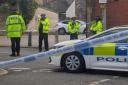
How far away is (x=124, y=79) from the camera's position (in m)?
12.0

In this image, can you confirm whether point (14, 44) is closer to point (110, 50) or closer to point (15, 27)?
point (15, 27)

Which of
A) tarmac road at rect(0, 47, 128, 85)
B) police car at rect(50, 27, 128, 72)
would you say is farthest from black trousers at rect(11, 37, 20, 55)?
police car at rect(50, 27, 128, 72)

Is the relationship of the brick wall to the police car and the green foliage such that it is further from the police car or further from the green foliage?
the green foliage

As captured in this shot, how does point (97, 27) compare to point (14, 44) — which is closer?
point (14, 44)

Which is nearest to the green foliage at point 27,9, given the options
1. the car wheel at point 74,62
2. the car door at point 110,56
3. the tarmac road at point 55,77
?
the tarmac road at point 55,77

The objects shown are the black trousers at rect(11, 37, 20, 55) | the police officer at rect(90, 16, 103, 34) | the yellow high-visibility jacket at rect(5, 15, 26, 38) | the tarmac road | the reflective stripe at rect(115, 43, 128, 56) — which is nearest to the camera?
the tarmac road

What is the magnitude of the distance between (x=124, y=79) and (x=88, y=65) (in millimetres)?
1334

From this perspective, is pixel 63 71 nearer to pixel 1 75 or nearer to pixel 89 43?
pixel 1 75

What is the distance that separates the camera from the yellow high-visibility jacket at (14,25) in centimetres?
1798

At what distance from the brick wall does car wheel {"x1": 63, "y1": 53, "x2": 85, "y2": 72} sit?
1861 centimetres

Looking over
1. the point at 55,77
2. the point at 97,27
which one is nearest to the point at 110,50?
the point at 55,77

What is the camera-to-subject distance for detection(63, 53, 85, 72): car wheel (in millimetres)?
13070

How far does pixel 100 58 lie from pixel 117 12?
64.4ft

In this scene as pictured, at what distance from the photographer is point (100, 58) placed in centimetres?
1275
